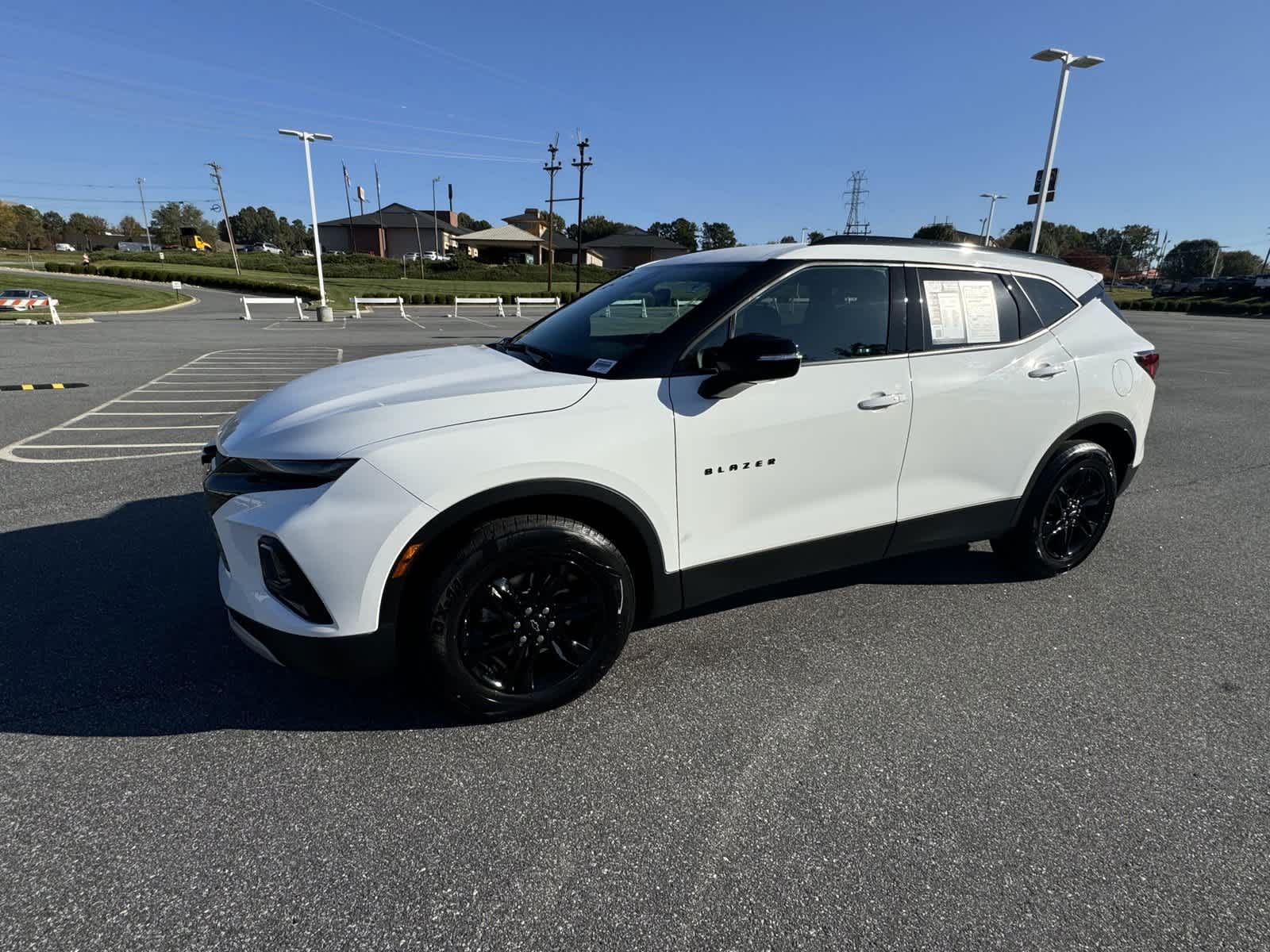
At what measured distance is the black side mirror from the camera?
2.38 meters

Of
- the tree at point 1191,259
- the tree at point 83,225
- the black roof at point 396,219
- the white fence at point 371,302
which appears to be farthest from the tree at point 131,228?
the tree at point 1191,259

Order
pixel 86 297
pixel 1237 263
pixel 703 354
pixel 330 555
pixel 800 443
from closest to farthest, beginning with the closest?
1. pixel 330 555
2. pixel 703 354
3. pixel 800 443
4. pixel 86 297
5. pixel 1237 263

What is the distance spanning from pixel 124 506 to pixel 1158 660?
20.0ft

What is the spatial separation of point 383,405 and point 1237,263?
17723 cm

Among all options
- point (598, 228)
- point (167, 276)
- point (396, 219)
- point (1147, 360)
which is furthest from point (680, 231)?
point (1147, 360)

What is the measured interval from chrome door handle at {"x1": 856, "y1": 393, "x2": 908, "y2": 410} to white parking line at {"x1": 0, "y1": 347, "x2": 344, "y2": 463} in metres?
5.87

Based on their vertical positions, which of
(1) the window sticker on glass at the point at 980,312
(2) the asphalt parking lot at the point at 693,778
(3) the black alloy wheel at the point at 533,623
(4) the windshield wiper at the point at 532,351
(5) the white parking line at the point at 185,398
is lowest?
(2) the asphalt parking lot at the point at 693,778

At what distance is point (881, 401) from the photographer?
288cm

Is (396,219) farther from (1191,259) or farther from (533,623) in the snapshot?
(1191,259)

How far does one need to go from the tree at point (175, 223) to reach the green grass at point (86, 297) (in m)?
101

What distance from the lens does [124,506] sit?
180 inches

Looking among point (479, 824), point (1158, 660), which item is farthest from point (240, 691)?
point (1158, 660)

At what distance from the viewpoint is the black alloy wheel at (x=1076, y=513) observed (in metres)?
3.68

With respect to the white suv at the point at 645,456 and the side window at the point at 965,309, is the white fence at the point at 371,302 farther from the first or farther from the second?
the side window at the point at 965,309
